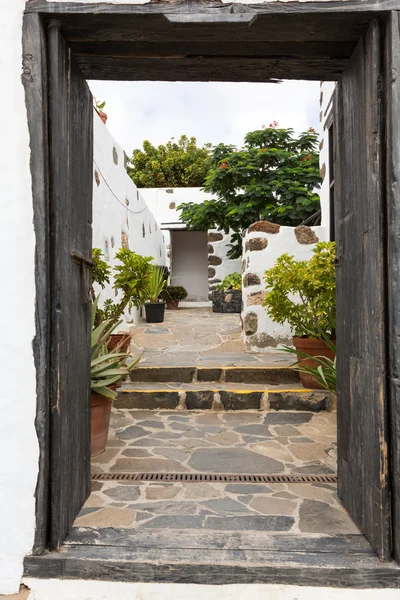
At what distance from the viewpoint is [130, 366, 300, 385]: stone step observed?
4.07 metres

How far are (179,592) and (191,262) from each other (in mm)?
11986

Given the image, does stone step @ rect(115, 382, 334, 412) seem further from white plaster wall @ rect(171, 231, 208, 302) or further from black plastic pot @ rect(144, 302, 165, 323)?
white plaster wall @ rect(171, 231, 208, 302)

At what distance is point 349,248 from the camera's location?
82.7 inches

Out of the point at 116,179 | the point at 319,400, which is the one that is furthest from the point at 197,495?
the point at 116,179

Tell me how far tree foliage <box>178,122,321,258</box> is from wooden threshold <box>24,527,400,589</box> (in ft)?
18.5

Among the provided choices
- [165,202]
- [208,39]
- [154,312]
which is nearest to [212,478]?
[208,39]

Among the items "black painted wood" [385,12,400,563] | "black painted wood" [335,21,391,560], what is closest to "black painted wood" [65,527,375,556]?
"black painted wood" [335,21,391,560]

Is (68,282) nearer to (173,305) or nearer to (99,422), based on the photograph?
(99,422)

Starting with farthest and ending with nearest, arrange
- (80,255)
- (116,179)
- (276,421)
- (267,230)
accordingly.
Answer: (116,179) → (267,230) → (276,421) → (80,255)

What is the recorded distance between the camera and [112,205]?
5.23 metres

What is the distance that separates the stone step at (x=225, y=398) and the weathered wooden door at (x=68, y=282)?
1.50m

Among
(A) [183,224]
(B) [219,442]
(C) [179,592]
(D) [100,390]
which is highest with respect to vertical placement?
(A) [183,224]

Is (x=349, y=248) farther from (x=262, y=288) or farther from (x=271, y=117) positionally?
(x=271, y=117)

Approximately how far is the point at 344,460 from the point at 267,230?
3.15 meters
